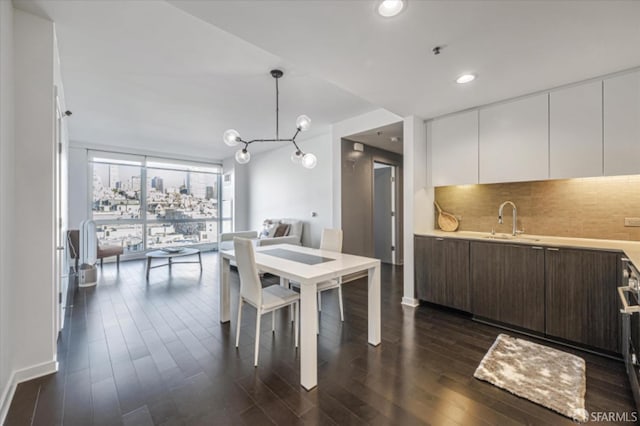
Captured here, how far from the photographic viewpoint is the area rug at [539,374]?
1.71 m

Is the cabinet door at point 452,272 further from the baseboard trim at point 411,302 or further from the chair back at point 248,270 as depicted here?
the chair back at point 248,270

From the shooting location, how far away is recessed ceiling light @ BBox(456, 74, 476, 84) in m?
2.37

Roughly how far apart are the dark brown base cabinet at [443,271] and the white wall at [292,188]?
207 cm

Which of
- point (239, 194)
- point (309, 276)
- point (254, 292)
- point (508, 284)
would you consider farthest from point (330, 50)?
point (239, 194)

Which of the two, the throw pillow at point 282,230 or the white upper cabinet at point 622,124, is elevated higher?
the white upper cabinet at point 622,124

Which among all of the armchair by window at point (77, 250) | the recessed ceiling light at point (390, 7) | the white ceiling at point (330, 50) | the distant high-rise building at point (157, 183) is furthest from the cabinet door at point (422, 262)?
the distant high-rise building at point (157, 183)

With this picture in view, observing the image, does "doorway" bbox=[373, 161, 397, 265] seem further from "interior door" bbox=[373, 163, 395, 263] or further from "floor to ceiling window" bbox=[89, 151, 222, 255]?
"floor to ceiling window" bbox=[89, 151, 222, 255]

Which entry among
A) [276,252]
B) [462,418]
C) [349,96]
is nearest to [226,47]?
[349,96]

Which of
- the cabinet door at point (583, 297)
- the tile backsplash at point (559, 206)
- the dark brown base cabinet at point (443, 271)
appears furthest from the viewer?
the dark brown base cabinet at point (443, 271)

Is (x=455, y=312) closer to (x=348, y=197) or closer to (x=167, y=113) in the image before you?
(x=348, y=197)

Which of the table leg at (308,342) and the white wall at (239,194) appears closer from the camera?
the table leg at (308,342)

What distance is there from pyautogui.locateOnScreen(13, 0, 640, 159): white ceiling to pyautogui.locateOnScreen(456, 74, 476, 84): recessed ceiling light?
7 centimetres

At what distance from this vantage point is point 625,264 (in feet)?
6.52

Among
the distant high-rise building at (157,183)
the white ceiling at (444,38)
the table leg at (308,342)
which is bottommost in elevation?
the table leg at (308,342)
